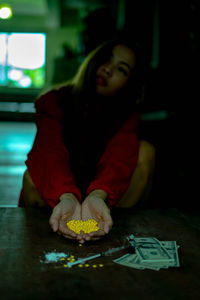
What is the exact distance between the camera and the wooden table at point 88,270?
0.65m

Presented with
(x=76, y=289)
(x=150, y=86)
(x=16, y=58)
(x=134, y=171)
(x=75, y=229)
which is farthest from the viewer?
(x=16, y=58)

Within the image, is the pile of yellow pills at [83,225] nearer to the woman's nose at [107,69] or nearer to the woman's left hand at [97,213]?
the woman's left hand at [97,213]

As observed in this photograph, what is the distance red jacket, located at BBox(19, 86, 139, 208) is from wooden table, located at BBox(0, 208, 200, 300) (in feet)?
0.52

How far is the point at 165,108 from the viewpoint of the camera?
2854 mm

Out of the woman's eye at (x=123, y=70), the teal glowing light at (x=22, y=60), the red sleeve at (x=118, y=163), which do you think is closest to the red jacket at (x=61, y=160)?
the red sleeve at (x=118, y=163)

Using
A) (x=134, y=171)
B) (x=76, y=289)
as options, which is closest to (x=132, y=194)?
(x=134, y=171)

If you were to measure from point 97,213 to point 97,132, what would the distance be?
0.65 metres

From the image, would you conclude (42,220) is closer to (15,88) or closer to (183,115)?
(183,115)

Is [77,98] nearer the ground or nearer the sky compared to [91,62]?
nearer the ground

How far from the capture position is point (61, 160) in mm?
1355

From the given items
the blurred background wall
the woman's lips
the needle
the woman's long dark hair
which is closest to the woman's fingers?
the needle

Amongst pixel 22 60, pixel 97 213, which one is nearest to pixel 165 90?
pixel 97 213

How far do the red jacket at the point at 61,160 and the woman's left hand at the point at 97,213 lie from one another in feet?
0.29

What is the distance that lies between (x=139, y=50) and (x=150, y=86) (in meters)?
1.57
